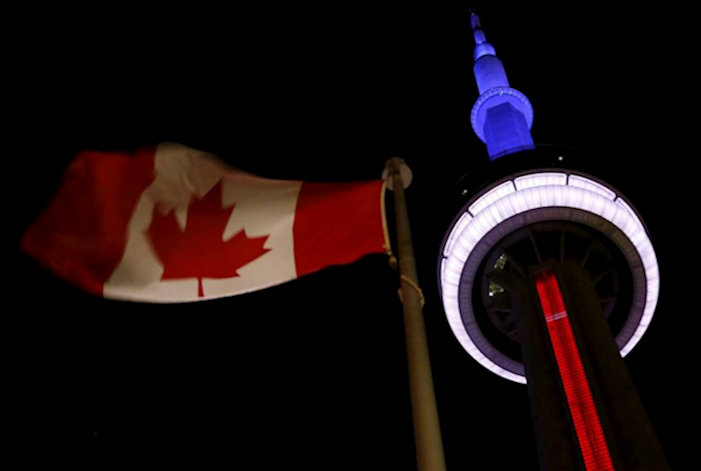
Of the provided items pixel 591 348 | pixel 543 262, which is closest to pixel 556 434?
pixel 591 348

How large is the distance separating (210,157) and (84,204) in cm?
192

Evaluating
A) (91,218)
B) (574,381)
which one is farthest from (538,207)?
(91,218)

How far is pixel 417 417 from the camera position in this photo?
529cm

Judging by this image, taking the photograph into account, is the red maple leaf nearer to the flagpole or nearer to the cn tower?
the flagpole

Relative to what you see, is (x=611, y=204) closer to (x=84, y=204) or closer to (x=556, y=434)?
(x=556, y=434)

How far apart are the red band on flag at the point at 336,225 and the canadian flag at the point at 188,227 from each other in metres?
0.01

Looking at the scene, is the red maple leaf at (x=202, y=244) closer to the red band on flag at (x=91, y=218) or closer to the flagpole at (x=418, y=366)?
the red band on flag at (x=91, y=218)

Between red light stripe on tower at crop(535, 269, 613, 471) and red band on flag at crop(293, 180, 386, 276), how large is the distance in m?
9.66

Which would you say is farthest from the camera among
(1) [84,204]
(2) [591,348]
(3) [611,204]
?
(3) [611,204]

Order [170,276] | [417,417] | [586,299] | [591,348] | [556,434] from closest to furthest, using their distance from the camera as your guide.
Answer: [417,417], [170,276], [556,434], [591,348], [586,299]

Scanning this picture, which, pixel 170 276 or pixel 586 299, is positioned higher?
pixel 586 299

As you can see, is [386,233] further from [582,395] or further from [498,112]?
[498,112]

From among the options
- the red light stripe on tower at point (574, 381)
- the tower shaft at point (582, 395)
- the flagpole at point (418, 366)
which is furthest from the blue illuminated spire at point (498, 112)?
the flagpole at point (418, 366)

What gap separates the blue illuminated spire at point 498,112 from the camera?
28859 mm
